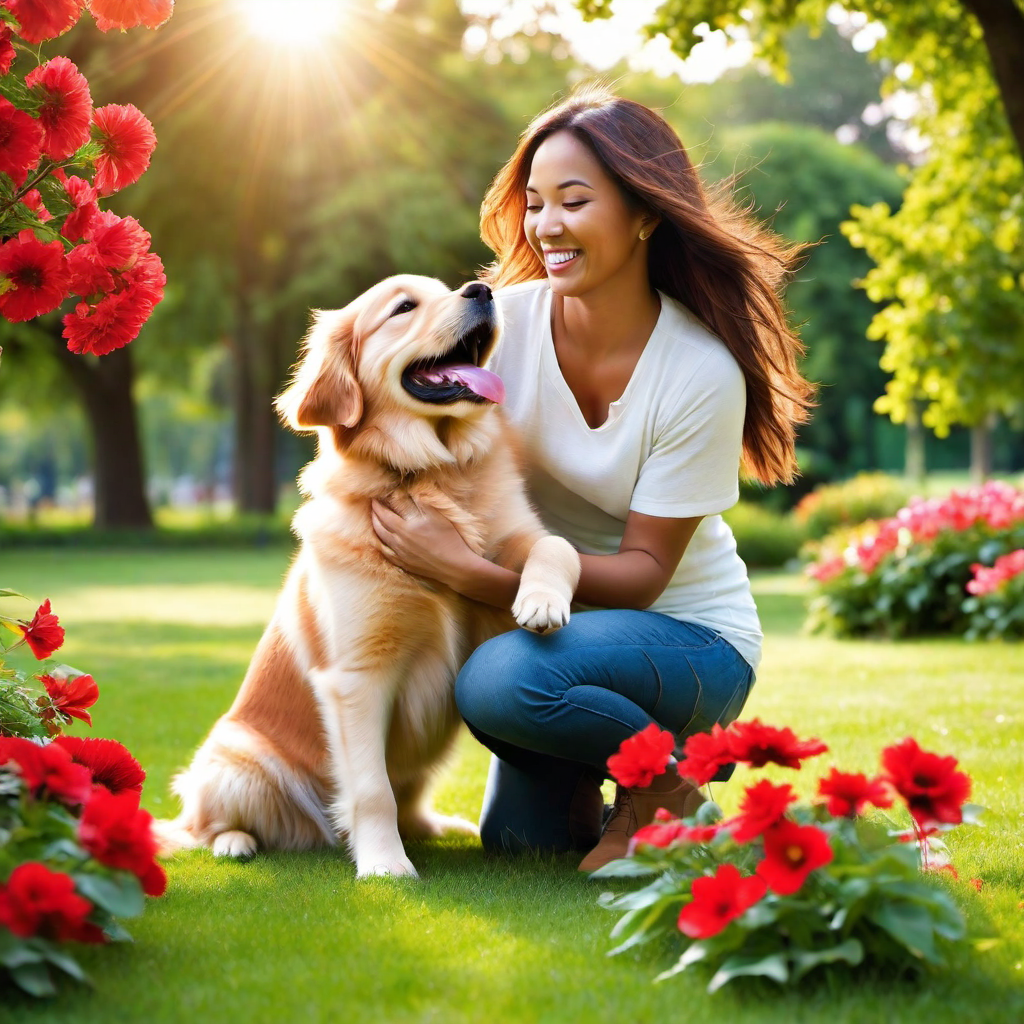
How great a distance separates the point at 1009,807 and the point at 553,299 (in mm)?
2187

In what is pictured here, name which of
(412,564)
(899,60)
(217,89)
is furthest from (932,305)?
(217,89)

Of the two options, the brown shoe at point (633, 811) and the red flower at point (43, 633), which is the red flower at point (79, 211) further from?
the brown shoe at point (633, 811)

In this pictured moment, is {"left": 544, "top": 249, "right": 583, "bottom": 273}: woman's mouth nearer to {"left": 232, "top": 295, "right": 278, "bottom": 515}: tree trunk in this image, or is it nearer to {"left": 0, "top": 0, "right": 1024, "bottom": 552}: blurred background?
{"left": 0, "top": 0, "right": 1024, "bottom": 552}: blurred background

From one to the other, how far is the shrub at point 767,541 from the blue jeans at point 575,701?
49.8 feet

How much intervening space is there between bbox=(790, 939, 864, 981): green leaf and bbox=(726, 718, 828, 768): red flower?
329 mm

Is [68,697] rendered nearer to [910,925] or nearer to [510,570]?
[510,570]

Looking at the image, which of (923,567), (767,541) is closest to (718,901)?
(923,567)

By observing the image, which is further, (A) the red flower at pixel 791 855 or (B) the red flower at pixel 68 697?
A: (B) the red flower at pixel 68 697

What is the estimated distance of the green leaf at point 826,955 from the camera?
2.06 metres

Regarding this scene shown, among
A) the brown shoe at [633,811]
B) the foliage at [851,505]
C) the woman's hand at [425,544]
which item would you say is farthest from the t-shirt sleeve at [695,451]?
the foliage at [851,505]

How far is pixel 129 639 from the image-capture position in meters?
9.64

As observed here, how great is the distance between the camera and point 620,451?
3.47 metres

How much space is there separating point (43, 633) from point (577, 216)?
5.96 feet

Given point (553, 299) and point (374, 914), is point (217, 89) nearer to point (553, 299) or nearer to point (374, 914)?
point (553, 299)
